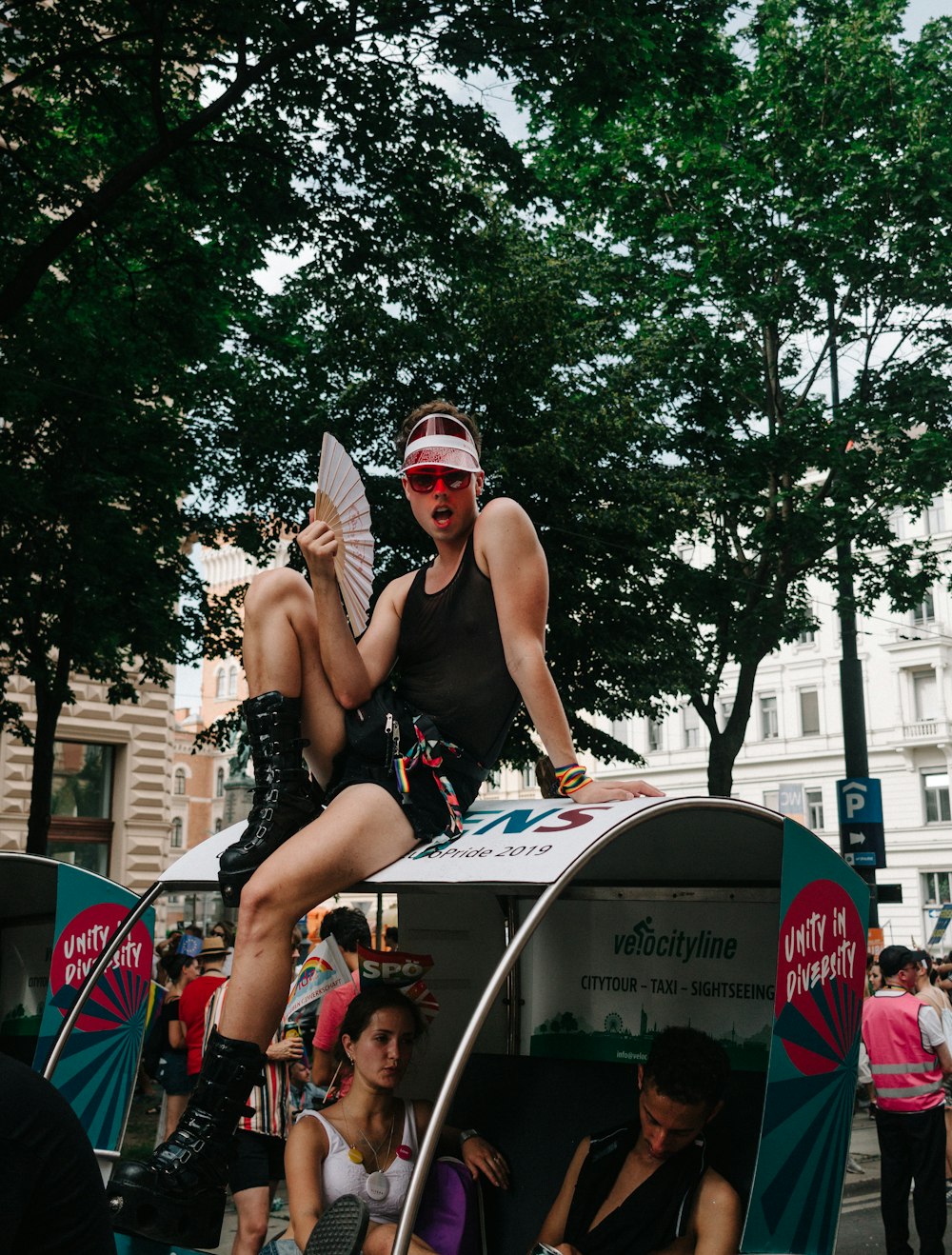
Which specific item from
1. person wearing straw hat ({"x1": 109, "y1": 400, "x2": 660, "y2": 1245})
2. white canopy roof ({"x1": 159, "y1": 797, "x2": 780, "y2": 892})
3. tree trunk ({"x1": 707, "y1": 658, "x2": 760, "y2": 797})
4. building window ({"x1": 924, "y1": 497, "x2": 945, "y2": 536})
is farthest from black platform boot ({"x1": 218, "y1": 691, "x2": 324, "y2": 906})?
building window ({"x1": 924, "y1": 497, "x2": 945, "y2": 536})

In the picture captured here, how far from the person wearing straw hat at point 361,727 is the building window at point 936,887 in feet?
141

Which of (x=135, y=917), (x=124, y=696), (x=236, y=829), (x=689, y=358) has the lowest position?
(x=135, y=917)

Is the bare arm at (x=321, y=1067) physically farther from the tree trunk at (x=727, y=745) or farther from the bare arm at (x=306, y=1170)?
the tree trunk at (x=727, y=745)

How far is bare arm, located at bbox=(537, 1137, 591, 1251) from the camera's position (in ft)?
13.9

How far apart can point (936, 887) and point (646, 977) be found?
4245cm

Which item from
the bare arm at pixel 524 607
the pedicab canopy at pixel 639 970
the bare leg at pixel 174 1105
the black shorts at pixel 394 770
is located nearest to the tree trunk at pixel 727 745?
the bare leg at pixel 174 1105

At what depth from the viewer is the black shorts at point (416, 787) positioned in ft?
12.6

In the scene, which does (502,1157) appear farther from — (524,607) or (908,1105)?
(908,1105)

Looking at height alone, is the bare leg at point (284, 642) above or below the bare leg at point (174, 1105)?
above

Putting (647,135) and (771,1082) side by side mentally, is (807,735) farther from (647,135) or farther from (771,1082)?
(771,1082)

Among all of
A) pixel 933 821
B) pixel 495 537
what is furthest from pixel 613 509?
pixel 933 821

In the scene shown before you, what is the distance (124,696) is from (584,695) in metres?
5.62

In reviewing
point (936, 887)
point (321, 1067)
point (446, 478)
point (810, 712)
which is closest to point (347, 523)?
point (446, 478)

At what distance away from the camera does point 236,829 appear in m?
4.22
